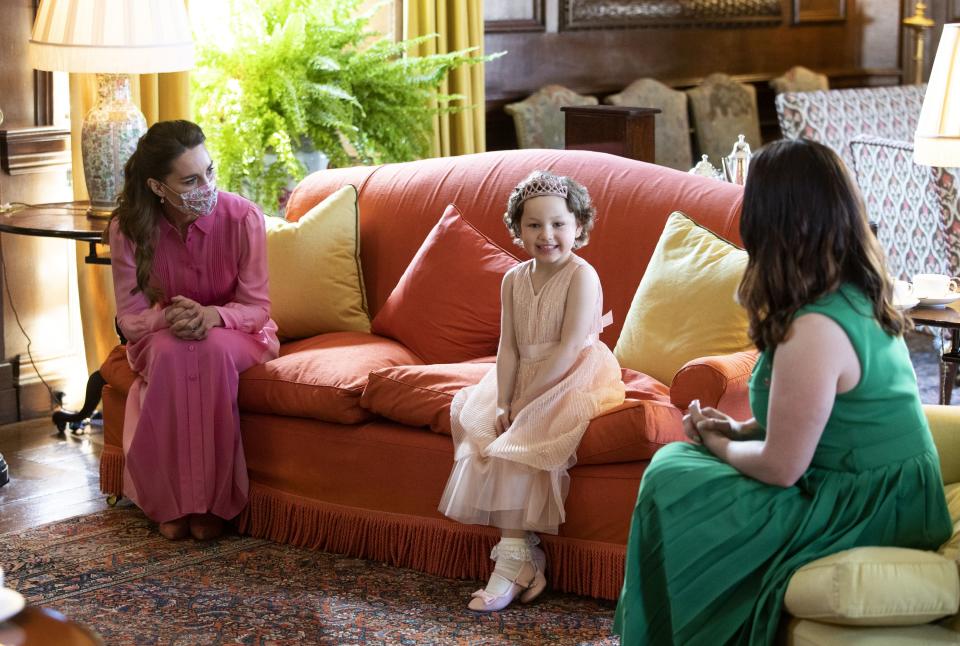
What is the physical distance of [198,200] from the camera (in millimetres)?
3355

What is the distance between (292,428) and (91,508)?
2.39 feet

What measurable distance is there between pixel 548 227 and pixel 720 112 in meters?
3.77

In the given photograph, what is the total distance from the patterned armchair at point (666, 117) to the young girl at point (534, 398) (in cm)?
324

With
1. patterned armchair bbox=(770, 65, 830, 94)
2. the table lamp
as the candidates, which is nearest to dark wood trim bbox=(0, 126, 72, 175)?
the table lamp

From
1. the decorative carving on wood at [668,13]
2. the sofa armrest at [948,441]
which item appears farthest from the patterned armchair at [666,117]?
the sofa armrest at [948,441]

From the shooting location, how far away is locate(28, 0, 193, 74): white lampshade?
383 cm

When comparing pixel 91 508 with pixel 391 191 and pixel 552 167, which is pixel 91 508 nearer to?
pixel 391 191

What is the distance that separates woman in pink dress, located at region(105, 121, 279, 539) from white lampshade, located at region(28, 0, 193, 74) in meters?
0.57

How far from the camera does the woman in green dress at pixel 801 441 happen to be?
2031 mm

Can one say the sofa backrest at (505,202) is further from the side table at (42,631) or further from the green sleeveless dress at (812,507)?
the side table at (42,631)

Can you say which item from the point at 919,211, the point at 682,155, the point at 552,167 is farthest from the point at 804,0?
the point at 552,167

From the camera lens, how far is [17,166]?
4363mm

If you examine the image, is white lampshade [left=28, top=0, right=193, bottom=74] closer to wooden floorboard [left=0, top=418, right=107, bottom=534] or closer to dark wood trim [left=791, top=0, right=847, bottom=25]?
wooden floorboard [left=0, top=418, right=107, bottom=534]

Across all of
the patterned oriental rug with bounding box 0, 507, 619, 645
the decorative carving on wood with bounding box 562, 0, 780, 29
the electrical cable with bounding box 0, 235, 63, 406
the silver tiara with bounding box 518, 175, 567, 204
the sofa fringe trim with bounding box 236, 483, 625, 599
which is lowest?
the patterned oriental rug with bounding box 0, 507, 619, 645
